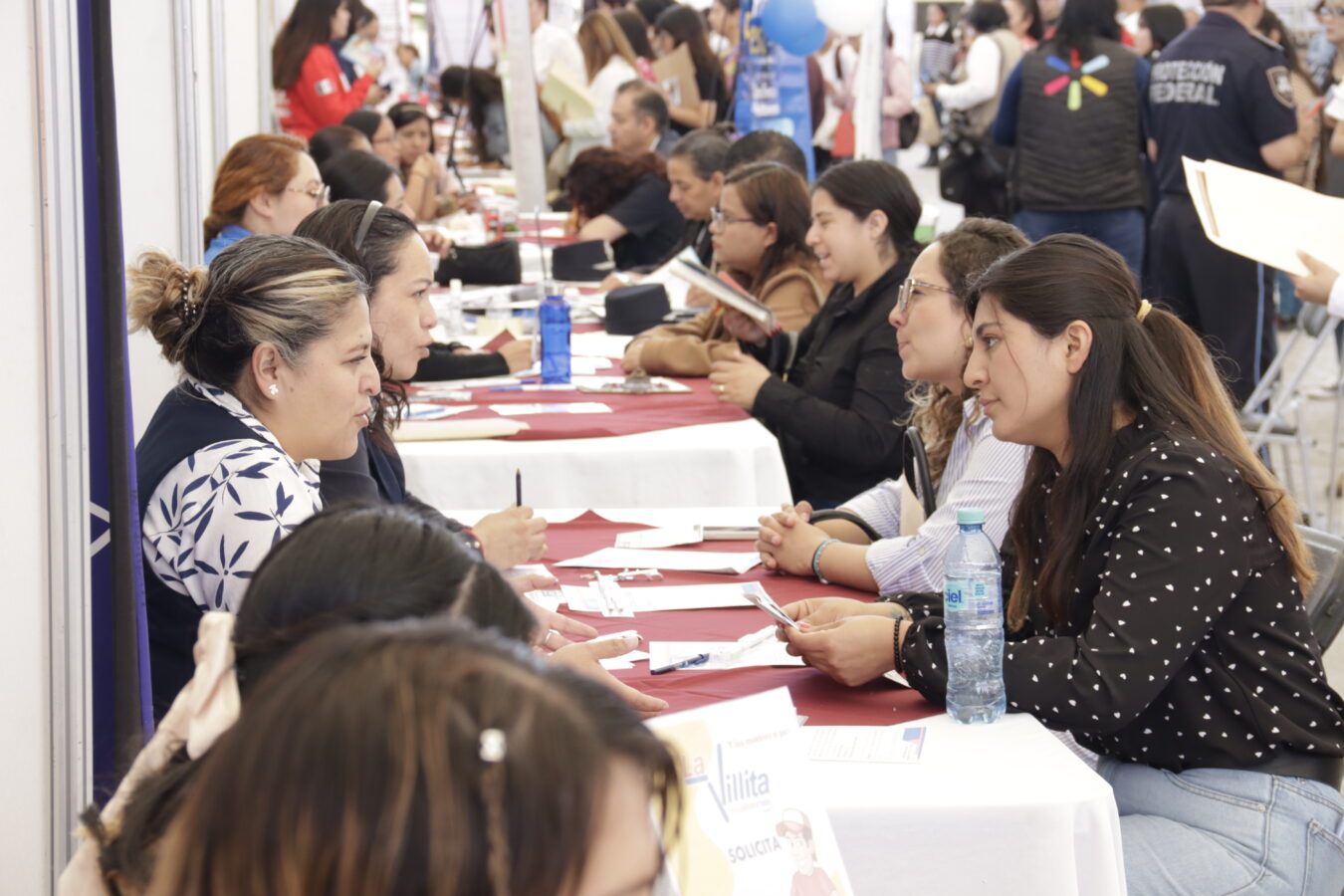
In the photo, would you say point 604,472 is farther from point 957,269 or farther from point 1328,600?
point 1328,600

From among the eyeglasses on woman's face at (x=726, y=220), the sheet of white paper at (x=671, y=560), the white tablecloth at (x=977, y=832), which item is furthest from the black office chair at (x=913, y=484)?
the eyeglasses on woman's face at (x=726, y=220)

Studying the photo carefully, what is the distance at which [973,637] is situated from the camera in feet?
5.36

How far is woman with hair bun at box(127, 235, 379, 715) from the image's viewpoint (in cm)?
173

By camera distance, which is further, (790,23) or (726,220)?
(790,23)

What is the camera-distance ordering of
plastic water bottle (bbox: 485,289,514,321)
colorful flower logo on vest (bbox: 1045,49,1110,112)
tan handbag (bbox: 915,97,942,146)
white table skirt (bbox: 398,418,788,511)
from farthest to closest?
tan handbag (bbox: 915,97,942,146) → colorful flower logo on vest (bbox: 1045,49,1110,112) → plastic water bottle (bbox: 485,289,514,321) → white table skirt (bbox: 398,418,788,511)

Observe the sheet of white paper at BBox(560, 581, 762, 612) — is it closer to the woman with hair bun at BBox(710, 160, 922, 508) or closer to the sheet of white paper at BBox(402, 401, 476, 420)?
the woman with hair bun at BBox(710, 160, 922, 508)

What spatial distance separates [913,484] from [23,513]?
1.49m

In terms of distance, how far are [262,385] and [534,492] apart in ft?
4.24

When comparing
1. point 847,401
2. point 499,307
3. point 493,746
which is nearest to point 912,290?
point 847,401

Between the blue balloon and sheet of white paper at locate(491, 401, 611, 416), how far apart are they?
3.56 m

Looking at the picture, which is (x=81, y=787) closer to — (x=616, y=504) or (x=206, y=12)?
(x=616, y=504)

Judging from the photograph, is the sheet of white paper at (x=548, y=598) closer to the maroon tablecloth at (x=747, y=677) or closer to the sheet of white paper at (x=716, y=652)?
the maroon tablecloth at (x=747, y=677)

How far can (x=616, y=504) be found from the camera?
3.17 metres

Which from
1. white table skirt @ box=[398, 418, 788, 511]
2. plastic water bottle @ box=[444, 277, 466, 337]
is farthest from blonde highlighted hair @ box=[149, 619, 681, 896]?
plastic water bottle @ box=[444, 277, 466, 337]
